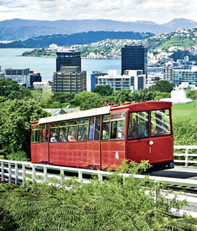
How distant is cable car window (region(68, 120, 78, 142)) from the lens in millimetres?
17647

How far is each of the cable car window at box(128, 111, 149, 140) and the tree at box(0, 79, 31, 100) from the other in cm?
15313

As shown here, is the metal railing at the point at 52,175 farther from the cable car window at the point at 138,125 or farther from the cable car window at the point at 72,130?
the cable car window at the point at 138,125

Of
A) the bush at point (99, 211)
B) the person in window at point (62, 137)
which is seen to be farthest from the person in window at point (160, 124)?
the bush at point (99, 211)

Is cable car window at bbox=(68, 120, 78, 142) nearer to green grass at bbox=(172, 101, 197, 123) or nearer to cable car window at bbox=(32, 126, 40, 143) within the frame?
cable car window at bbox=(32, 126, 40, 143)

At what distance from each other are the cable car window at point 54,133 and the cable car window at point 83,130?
2.13 meters

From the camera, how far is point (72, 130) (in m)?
17.9

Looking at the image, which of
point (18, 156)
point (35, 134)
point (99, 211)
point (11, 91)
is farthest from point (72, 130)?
point (11, 91)

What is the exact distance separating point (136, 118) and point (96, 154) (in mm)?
2095

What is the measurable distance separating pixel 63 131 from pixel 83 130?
187 centimetres

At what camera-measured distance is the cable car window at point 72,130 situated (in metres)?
17.6

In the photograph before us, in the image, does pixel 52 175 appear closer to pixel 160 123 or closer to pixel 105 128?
pixel 105 128

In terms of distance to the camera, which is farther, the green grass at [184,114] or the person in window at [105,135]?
the green grass at [184,114]

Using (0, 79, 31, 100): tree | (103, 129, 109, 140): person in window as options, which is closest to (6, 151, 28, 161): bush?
(103, 129, 109, 140): person in window

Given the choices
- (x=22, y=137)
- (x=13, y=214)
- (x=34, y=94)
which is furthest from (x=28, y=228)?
(x=34, y=94)
